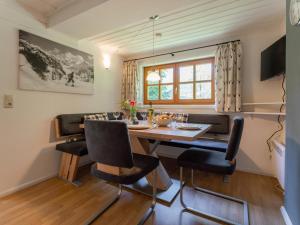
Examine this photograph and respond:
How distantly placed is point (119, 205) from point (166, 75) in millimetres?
2760

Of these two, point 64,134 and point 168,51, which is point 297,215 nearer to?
point 64,134

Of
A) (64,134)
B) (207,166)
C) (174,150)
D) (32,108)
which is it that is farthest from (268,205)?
(32,108)

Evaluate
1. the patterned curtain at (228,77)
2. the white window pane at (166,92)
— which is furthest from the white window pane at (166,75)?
the patterned curtain at (228,77)

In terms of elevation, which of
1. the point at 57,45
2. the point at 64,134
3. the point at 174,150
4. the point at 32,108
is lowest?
A: the point at 174,150

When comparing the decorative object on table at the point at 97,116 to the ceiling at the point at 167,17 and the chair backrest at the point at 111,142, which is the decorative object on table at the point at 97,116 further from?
the chair backrest at the point at 111,142

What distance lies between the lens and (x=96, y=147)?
1.32 meters

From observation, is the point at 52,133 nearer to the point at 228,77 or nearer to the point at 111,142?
Result: the point at 111,142

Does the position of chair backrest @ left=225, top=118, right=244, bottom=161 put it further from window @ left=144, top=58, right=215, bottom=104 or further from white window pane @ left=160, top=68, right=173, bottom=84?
white window pane @ left=160, top=68, right=173, bottom=84

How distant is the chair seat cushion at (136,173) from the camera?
1278 mm

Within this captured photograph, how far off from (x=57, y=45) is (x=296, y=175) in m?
3.24

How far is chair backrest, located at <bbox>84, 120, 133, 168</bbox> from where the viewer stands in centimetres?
119

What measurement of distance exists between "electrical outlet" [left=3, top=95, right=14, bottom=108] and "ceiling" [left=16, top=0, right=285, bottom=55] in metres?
1.13

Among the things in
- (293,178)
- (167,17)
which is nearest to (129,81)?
(167,17)

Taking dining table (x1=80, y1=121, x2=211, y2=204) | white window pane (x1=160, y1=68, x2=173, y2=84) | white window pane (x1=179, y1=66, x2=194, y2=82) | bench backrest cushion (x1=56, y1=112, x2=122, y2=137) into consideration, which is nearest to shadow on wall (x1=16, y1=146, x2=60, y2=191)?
bench backrest cushion (x1=56, y1=112, x2=122, y2=137)
